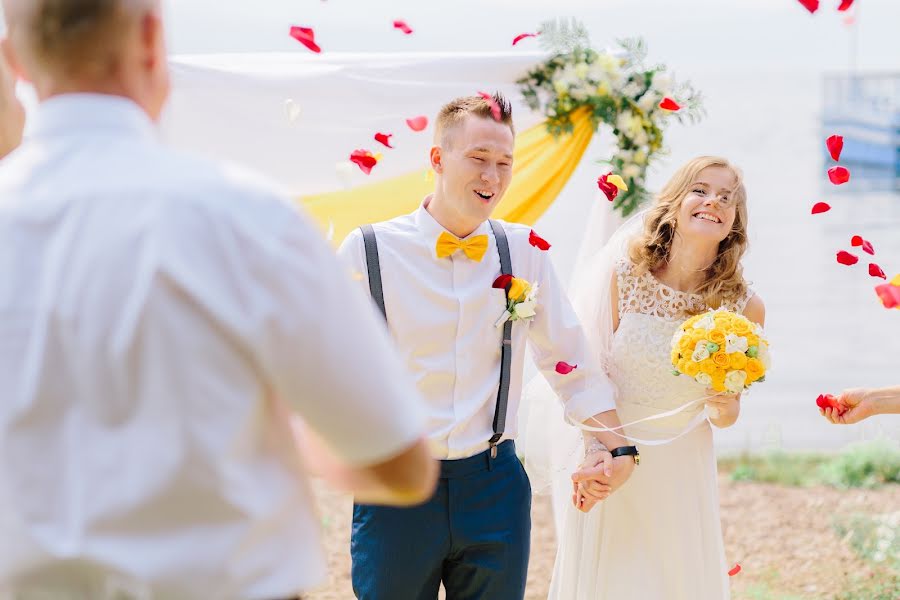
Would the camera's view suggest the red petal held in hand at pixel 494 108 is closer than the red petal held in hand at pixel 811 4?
Yes

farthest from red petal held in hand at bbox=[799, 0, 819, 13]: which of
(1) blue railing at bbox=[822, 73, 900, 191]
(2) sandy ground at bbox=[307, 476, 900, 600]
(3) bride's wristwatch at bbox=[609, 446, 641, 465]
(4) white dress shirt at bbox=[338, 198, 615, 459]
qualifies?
(1) blue railing at bbox=[822, 73, 900, 191]

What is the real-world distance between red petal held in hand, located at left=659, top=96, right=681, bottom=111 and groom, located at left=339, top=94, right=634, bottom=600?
0.97 meters

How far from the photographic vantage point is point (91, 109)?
4.68 ft

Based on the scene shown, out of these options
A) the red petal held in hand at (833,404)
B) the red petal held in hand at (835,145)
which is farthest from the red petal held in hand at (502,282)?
the red petal held in hand at (835,145)

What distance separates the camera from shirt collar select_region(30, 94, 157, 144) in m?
1.42

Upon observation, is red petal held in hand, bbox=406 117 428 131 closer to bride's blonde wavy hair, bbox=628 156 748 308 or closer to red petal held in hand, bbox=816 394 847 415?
bride's blonde wavy hair, bbox=628 156 748 308

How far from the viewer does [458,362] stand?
3.48 m

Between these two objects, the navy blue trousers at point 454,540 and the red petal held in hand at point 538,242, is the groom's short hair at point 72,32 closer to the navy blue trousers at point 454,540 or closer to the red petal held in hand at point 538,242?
the navy blue trousers at point 454,540

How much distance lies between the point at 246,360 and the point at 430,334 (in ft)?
6.93

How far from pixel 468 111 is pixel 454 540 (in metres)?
1.37

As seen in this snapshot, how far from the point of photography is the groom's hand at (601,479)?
3684mm

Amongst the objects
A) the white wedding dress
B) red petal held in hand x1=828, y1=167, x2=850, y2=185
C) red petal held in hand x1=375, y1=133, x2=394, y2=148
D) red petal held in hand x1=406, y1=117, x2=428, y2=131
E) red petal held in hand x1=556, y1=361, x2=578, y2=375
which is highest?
red petal held in hand x1=406, y1=117, x2=428, y2=131

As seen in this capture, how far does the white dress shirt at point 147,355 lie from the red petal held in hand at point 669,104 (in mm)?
3132

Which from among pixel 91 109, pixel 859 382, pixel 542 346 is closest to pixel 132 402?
pixel 91 109
